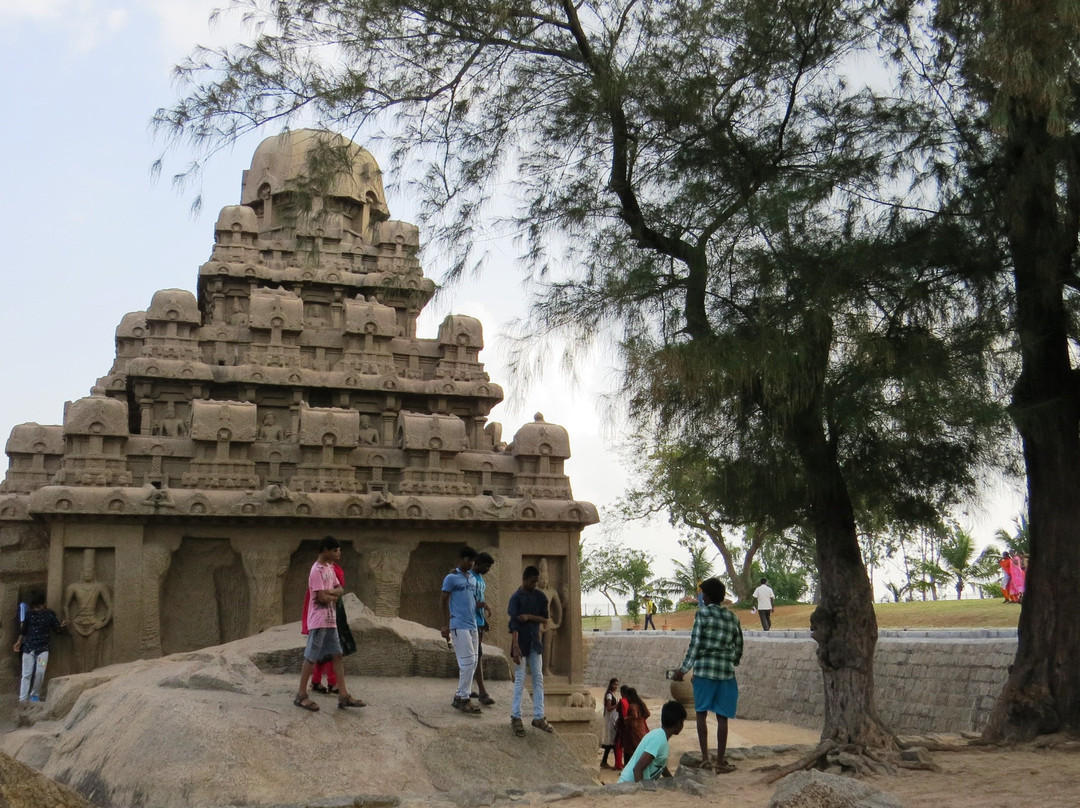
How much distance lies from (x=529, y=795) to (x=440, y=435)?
9.14 m

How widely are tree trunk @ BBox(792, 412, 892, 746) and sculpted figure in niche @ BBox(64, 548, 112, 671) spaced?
962 cm

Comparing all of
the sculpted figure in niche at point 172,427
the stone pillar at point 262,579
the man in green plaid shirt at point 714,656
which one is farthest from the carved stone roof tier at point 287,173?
the man in green plaid shirt at point 714,656

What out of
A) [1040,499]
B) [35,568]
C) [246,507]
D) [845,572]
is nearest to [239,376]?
[246,507]

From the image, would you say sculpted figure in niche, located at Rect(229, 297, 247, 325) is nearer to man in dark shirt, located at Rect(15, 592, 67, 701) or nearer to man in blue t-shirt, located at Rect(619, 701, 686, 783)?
man in dark shirt, located at Rect(15, 592, 67, 701)

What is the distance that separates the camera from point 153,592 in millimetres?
15016

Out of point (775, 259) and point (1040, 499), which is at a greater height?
point (775, 259)

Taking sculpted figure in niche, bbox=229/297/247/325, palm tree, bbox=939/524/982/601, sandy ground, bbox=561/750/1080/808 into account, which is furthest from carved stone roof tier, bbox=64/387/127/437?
palm tree, bbox=939/524/982/601

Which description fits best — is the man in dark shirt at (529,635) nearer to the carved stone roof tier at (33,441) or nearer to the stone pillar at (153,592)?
the stone pillar at (153,592)

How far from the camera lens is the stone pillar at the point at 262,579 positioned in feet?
50.7

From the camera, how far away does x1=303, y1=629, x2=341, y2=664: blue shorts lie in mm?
9281

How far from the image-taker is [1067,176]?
959cm

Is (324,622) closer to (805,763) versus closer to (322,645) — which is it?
(322,645)

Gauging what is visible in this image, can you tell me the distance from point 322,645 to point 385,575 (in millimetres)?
6596

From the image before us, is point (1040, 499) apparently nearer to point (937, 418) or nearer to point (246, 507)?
point (937, 418)
